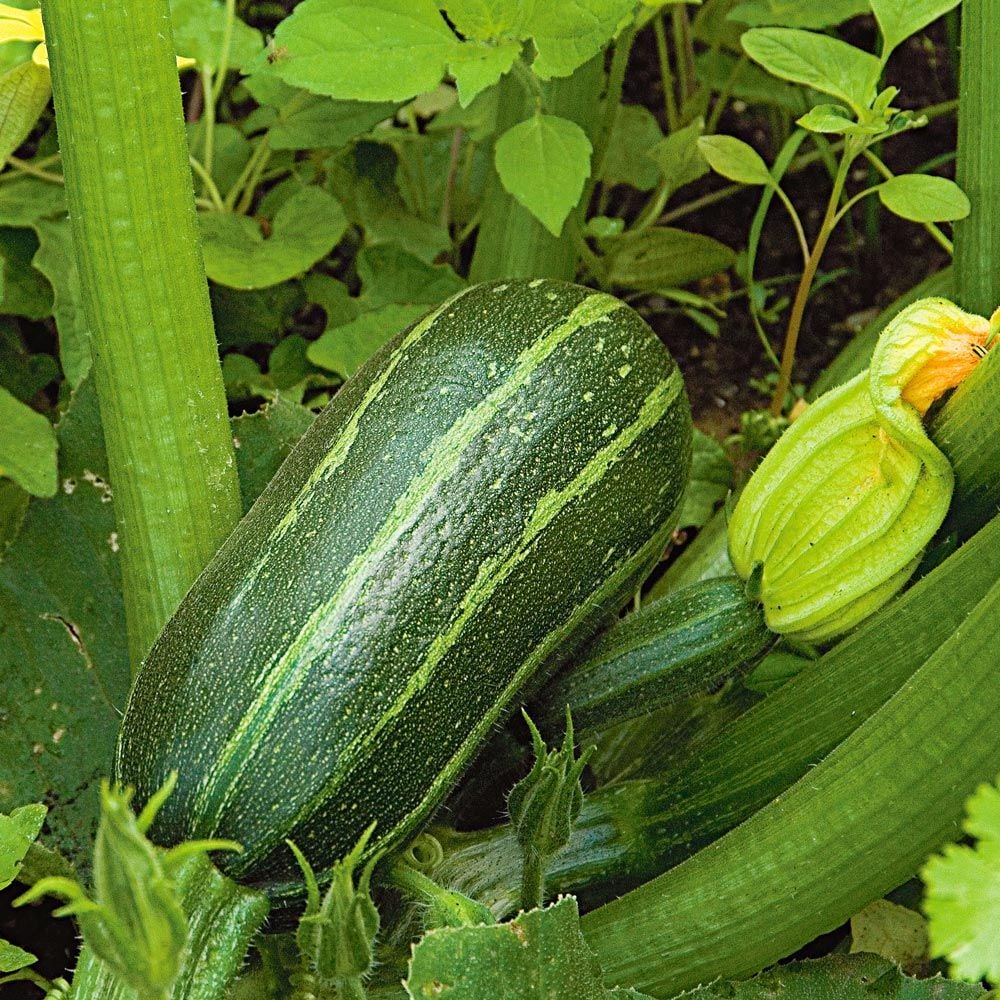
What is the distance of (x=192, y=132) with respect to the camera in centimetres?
243

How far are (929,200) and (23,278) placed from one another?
4.38 feet

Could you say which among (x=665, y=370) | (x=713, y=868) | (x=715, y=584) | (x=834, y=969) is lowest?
(x=834, y=969)

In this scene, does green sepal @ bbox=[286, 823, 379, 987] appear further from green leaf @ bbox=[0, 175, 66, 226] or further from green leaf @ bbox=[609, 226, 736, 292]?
green leaf @ bbox=[609, 226, 736, 292]

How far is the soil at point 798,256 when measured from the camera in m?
2.56

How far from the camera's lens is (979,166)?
176 cm

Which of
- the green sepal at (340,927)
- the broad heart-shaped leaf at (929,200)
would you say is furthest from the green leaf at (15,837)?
the broad heart-shaped leaf at (929,200)

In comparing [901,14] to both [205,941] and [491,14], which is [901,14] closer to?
[491,14]

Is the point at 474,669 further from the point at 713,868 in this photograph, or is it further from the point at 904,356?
the point at 904,356

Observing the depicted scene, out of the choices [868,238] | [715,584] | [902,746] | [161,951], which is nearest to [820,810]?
[902,746]

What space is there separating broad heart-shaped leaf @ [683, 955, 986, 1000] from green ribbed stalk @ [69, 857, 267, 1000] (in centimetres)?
44

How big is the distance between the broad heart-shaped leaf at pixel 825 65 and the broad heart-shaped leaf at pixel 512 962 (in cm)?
106

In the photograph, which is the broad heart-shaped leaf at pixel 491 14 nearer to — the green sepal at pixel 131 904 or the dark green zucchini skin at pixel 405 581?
the dark green zucchini skin at pixel 405 581

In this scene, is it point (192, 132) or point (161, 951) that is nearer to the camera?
point (161, 951)

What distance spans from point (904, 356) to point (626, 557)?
38 cm
